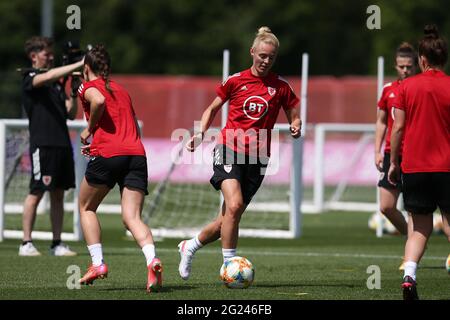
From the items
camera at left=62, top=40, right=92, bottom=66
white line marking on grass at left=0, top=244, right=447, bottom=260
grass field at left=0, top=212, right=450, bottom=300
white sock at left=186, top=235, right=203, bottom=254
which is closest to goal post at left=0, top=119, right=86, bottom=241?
grass field at left=0, top=212, right=450, bottom=300

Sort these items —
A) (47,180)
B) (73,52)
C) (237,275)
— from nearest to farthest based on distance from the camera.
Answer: (237,275) → (73,52) → (47,180)

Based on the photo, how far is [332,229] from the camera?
60.2 feet

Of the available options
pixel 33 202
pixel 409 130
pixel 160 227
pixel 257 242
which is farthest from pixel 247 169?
pixel 160 227

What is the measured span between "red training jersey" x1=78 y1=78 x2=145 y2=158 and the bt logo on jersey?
99 cm

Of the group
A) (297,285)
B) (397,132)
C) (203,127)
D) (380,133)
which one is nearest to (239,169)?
(203,127)

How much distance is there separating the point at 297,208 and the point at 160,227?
7.25 feet

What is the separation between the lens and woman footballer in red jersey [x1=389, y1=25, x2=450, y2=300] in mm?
9133

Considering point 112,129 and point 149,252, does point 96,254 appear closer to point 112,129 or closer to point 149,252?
point 149,252

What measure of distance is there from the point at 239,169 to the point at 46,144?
12.9ft

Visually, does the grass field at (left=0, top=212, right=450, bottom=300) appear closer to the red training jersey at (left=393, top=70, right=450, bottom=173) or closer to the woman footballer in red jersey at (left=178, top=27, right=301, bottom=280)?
the woman footballer in red jersey at (left=178, top=27, right=301, bottom=280)

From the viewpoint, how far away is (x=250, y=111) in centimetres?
1030

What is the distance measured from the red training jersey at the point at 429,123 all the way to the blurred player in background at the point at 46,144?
17.0 ft

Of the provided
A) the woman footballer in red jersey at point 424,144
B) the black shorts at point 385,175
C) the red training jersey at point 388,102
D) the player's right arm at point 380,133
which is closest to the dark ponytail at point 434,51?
the woman footballer in red jersey at point 424,144

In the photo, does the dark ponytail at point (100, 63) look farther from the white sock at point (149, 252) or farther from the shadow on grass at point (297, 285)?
the shadow on grass at point (297, 285)
